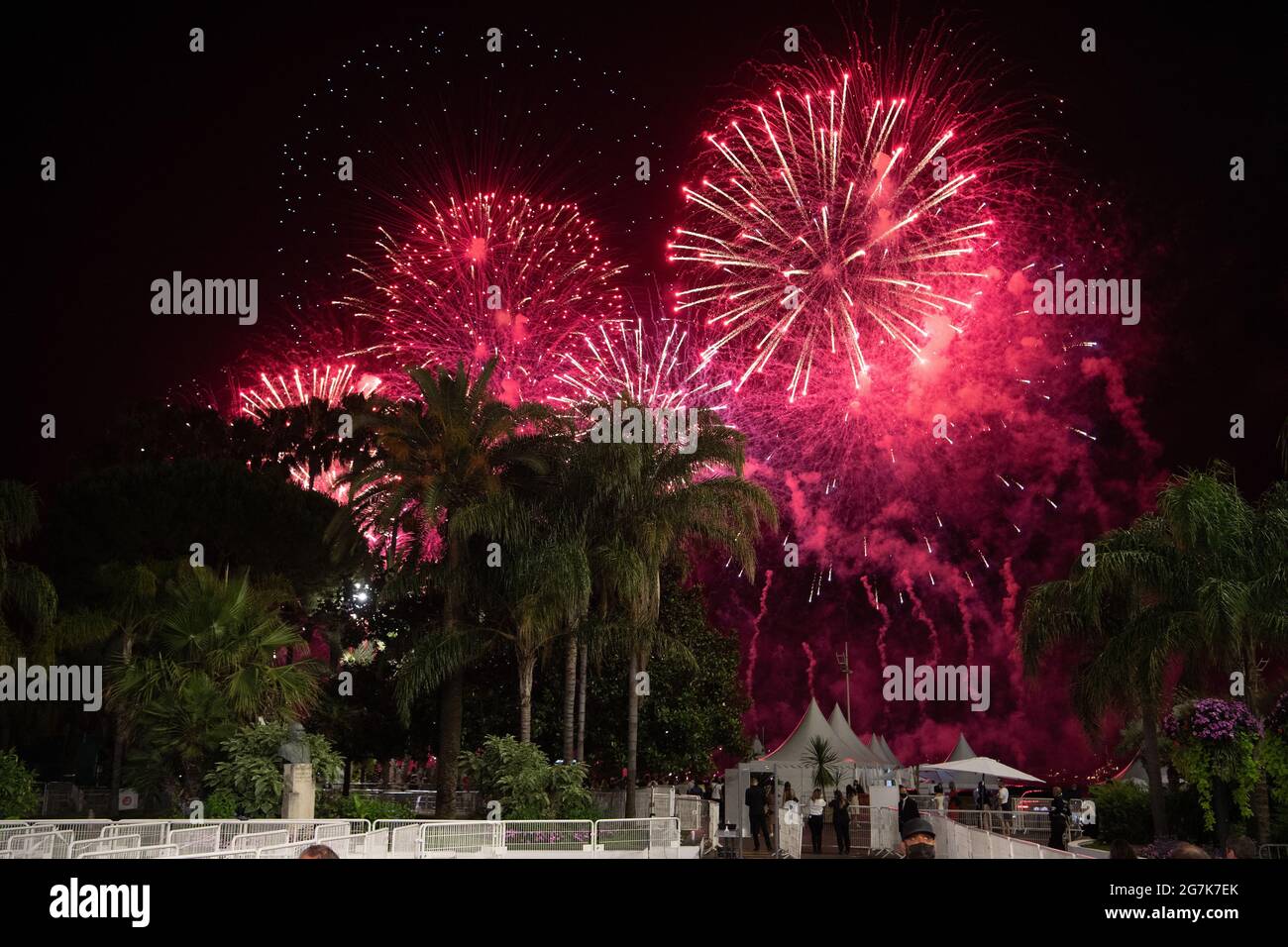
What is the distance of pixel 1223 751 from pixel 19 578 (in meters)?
22.4

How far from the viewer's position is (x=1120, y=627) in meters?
26.2

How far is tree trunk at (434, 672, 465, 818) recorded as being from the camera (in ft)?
87.0

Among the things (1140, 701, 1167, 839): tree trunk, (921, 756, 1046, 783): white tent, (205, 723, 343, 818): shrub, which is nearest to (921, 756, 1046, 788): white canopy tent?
(921, 756, 1046, 783): white tent

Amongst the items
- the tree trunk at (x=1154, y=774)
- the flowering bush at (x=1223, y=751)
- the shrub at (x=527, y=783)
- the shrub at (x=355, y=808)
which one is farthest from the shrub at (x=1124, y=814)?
the shrub at (x=355, y=808)

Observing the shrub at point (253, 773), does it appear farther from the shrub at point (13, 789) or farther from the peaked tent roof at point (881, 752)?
the peaked tent roof at point (881, 752)

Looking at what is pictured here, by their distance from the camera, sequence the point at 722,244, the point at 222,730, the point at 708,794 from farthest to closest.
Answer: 1. the point at 708,794
2. the point at 722,244
3. the point at 222,730

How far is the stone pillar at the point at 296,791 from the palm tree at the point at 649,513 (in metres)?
8.03

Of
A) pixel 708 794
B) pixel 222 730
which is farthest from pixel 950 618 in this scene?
pixel 222 730

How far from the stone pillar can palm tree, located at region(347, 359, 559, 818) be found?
5535mm

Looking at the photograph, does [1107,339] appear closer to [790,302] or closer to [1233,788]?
[790,302]

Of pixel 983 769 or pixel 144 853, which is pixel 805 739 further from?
pixel 144 853

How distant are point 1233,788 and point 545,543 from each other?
14.9 meters

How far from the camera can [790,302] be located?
3125 cm

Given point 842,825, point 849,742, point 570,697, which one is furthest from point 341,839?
point 849,742
